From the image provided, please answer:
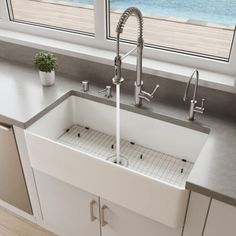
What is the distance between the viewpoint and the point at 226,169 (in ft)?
3.94

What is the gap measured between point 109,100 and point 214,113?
1.78 ft

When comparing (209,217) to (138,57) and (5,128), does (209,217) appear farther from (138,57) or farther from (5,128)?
(5,128)

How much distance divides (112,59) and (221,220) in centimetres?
101

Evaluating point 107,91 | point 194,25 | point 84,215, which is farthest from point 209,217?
point 194,25

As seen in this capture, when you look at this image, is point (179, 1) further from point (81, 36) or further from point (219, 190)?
point (219, 190)

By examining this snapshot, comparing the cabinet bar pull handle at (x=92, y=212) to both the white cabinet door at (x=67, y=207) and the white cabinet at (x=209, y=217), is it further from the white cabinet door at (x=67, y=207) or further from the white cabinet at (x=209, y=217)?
the white cabinet at (x=209, y=217)

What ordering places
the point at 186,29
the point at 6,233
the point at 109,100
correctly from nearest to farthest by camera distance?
the point at 109,100 → the point at 6,233 → the point at 186,29

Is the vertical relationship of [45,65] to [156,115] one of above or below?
above

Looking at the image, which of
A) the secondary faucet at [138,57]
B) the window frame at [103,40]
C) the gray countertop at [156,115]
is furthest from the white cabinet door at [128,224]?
the window frame at [103,40]

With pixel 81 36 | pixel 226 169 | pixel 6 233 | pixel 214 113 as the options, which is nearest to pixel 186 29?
pixel 81 36

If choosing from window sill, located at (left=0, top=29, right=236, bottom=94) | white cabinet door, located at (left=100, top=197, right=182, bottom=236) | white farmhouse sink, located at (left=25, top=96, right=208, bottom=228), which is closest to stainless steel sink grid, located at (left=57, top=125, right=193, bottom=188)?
white farmhouse sink, located at (left=25, top=96, right=208, bottom=228)

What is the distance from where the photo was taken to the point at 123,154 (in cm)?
164

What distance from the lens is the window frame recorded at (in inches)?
62.4

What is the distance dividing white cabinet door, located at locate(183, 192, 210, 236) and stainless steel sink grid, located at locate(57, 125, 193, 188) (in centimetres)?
20
